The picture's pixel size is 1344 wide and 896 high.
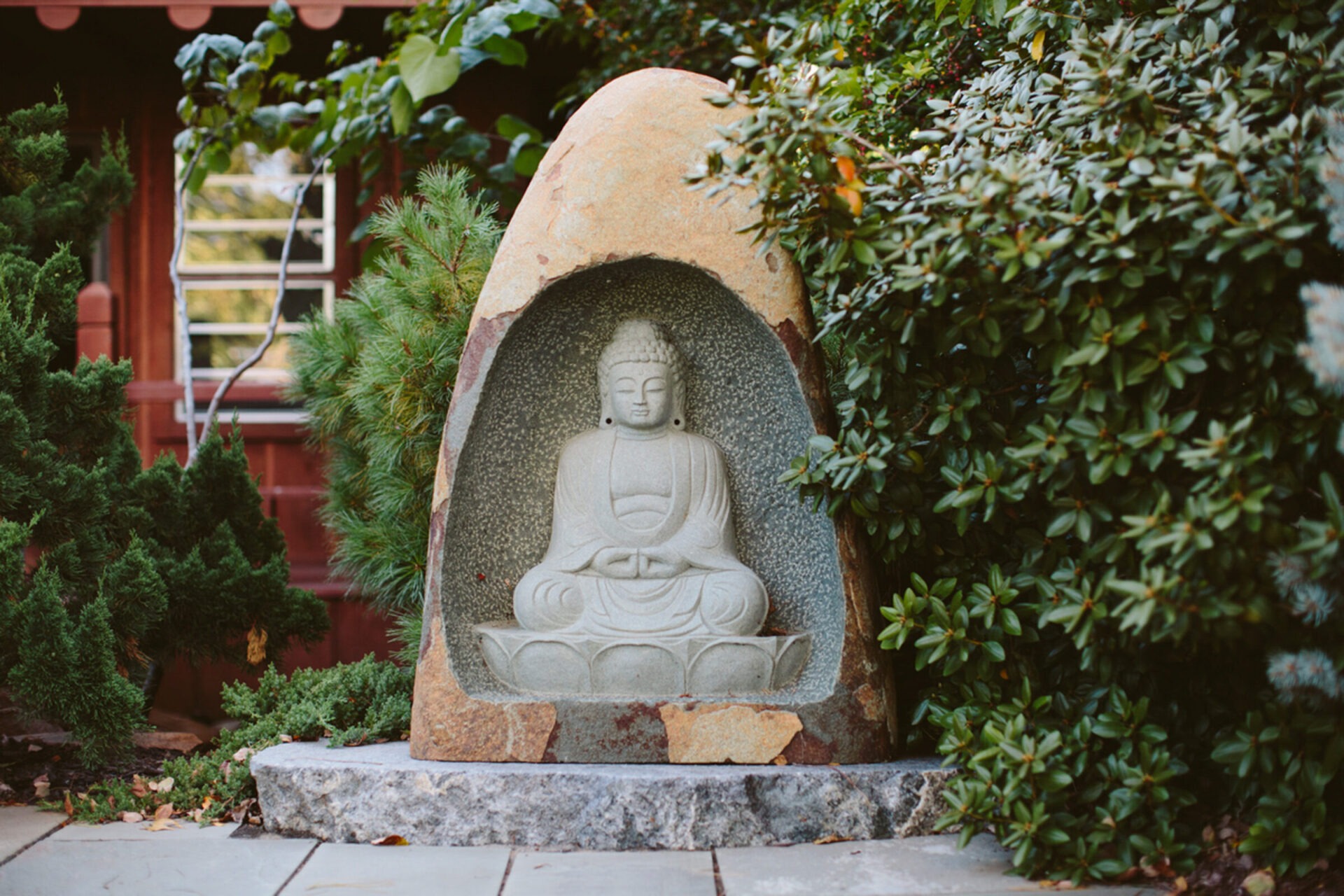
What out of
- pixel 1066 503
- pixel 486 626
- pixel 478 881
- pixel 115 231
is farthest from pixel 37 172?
pixel 1066 503

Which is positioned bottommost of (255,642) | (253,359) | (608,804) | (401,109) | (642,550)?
(608,804)

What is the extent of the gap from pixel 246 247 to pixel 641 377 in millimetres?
3656

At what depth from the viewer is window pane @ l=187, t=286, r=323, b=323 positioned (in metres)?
6.12

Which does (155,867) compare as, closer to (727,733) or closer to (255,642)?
(255,642)

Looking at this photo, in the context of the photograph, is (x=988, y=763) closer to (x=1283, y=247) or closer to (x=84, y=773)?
(x=1283, y=247)

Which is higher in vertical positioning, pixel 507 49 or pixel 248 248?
pixel 507 49

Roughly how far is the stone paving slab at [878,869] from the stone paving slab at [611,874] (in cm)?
7

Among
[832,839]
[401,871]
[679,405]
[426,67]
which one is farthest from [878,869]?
[426,67]

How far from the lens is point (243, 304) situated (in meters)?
6.16

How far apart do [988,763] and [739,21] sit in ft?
13.7

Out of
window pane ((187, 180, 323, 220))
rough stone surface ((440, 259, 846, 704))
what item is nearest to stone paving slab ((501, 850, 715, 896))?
rough stone surface ((440, 259, 846, 704))

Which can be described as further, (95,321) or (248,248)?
(248,248)

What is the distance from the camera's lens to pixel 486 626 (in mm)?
3428

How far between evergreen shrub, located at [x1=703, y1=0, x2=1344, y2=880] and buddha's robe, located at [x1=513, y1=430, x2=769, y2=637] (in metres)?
0.55
